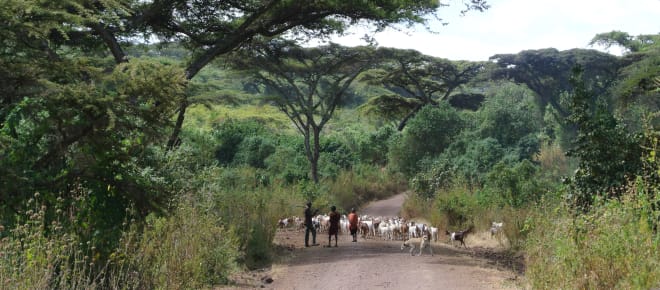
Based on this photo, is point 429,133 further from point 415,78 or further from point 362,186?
point 415,78

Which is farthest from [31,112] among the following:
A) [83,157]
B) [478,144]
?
[478,144]

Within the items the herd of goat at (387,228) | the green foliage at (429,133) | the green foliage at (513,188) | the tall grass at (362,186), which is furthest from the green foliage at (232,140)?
the green foliage at (513,188)

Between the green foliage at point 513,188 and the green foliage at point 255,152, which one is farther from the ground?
the green foliage at point 255,152

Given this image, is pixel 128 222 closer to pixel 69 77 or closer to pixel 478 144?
pixel 69 77

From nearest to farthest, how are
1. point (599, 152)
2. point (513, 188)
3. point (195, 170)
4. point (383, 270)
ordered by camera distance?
point (383, 270), point (599, 152), point (195, 170), point (513, 188)

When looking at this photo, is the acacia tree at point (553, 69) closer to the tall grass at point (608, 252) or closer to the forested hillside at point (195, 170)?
the forested hillside at point (195, 170)

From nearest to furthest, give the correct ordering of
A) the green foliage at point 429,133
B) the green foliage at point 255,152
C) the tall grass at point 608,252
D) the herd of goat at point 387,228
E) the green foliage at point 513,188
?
the tall grass at point 608,252, the herd of goat at point 387,228, the green foliage at point 513,188, the green foliage at point 429,133, the green foliage at point 255,152

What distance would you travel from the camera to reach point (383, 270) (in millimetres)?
12445

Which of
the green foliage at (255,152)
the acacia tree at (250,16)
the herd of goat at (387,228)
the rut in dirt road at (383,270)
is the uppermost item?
the acacia tree at (250,16)

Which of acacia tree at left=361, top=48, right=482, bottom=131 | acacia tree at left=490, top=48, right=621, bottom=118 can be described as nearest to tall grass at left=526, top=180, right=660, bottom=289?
acacia tree at left=361, top=48, right=482, bottom=131

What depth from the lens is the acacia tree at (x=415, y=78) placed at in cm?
4012

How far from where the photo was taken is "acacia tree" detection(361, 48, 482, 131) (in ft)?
132

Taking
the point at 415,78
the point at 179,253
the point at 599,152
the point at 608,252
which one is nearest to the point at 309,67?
the point at 415,78

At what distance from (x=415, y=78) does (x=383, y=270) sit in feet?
97.6
